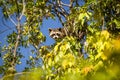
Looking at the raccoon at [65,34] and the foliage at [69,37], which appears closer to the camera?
the foliage at [69,37]

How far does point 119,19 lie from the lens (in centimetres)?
610

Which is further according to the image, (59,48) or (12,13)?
(12,13)

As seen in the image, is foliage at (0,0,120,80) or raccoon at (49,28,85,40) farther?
raccoon at (49,28,85,40)

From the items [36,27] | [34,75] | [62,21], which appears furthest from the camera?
[36,27]

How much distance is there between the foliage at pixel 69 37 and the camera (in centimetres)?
146

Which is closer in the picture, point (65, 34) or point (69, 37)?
point (69, 37)

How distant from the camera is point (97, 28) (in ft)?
19.0

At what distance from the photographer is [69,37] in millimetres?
4434

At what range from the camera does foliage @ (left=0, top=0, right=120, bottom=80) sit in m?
1.46

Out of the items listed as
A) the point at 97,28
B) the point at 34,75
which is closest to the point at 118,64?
the point at 34,75

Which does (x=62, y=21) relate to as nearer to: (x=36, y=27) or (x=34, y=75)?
(x=36, y=27)

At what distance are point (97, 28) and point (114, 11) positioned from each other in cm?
65

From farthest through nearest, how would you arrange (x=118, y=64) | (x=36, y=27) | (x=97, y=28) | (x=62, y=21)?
(x=36, y=27), (x=62, y=21), (x=97, y=28), (x=118, y=64)

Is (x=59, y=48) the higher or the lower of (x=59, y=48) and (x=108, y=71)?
the lower
